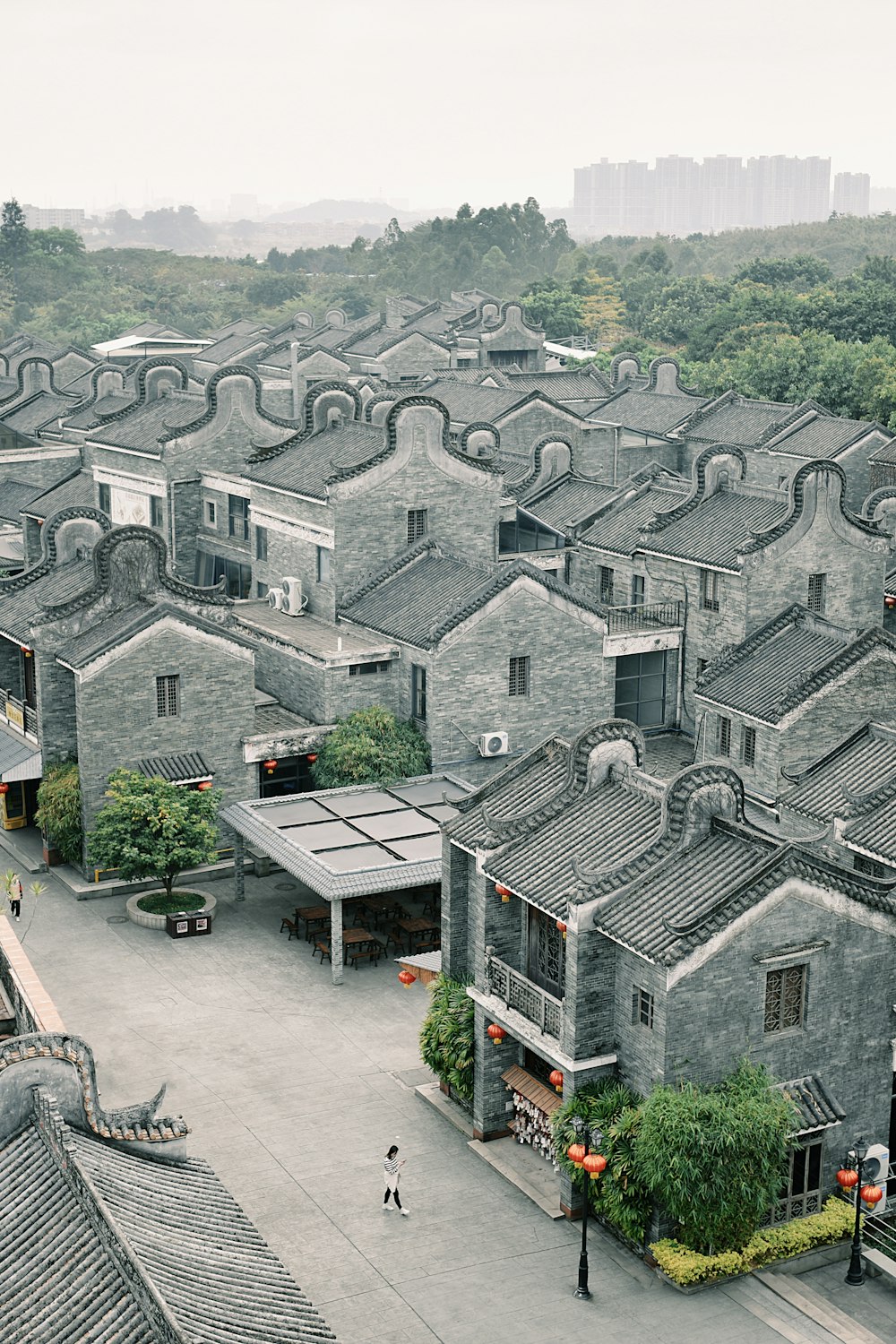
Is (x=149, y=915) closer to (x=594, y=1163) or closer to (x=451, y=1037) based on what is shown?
(x=451, y=1037)

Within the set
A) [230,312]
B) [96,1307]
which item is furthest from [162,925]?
[230,312]

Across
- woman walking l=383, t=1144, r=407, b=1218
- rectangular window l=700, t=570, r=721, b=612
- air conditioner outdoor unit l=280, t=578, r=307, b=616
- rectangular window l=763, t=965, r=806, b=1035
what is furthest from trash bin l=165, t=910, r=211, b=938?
rectangular window l=700, t=570, r=721, b=612

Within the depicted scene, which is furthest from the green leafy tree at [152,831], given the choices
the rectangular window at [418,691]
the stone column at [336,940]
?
the rectangular window at [418,691]

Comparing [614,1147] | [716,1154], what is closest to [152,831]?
[614,1147]

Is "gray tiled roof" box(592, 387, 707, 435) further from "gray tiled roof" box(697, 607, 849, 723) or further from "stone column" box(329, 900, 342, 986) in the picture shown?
"stone column" box(329, 900, 342, 986)

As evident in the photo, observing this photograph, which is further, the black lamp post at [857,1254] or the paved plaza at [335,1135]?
the black lamp post at [857,1254]

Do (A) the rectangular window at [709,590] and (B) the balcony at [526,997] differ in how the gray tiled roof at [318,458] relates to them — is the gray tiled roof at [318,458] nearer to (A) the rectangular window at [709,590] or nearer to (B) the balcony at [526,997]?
(A) the rectangular window at [709,590]

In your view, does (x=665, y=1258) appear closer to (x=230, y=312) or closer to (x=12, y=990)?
(x=12, y=990)
